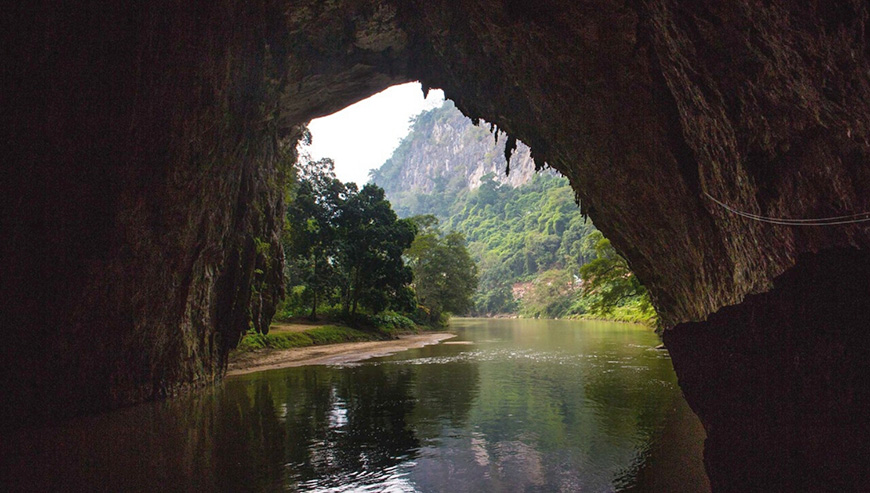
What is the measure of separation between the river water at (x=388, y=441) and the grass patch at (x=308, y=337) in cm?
679

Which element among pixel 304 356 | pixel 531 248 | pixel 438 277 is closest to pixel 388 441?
pixel 304 356

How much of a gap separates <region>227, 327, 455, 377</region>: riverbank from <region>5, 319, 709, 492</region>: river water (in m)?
4.73

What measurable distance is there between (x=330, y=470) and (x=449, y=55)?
990 cm

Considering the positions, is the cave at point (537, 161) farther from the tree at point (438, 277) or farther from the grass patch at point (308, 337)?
the tree at point (438, 277)

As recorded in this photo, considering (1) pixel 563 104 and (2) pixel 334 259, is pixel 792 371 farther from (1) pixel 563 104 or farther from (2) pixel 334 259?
(2) pixel 334 259

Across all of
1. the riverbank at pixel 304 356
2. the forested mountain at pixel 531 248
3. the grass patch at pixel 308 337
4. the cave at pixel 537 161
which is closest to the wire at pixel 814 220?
the cave at pixel 537 161

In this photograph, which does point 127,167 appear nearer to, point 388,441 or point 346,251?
point 388,441

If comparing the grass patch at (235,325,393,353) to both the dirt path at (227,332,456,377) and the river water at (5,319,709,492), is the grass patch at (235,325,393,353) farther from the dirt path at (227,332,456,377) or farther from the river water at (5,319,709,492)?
the river water at (5,319,709,492)

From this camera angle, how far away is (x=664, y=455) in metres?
7.39

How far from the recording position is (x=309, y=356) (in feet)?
74.2

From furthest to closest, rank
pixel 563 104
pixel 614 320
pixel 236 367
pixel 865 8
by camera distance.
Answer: pixel 614 320 < pixel 236 367 < pixel 563 104 < pixel 865 8

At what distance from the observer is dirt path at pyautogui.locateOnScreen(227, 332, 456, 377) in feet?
A: 63.5

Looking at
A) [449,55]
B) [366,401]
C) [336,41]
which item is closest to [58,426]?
[366,401]

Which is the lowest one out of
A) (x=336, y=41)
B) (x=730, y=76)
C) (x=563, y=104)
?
(x=730, y=76)
